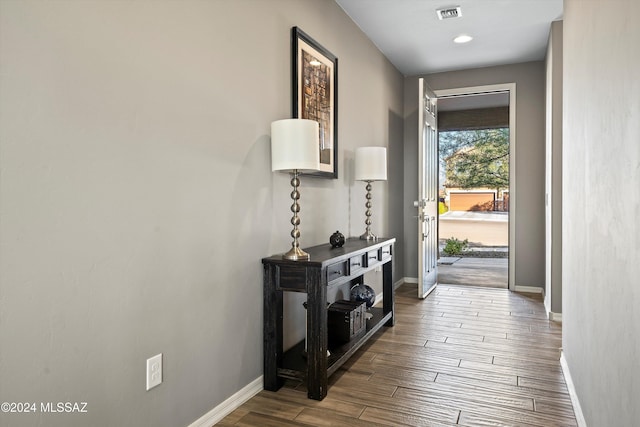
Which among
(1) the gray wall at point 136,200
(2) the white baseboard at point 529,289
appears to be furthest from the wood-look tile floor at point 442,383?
(2) the white baseboard at point 529,289

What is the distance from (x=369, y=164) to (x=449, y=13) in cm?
143

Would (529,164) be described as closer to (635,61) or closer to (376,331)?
(376,331)

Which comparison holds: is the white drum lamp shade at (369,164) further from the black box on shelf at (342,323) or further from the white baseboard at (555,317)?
the white baseboard at (555,317)

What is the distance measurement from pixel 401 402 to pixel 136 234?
5.12 feet

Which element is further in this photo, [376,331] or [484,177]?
[484,177]

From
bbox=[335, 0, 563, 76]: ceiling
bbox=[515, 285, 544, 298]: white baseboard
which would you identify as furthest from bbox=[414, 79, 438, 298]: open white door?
bbox=[515, 285, 544, 298]: white baseboard

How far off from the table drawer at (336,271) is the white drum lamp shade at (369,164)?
3.67 feet

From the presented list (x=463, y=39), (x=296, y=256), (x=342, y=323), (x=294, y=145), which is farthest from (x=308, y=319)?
(x=463, y=39)

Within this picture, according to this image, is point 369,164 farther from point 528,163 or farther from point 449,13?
point 528,163

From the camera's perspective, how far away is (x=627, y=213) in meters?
1.22

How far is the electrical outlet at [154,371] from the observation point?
5.66 ft

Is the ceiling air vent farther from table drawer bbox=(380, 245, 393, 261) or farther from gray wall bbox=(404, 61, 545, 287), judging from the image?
table drawer bbox=(380, 245, 393, 261)

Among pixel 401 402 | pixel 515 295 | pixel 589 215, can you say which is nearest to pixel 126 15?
pixel 589 215

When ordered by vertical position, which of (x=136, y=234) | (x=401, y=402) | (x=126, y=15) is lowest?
(x=401, y=402)
